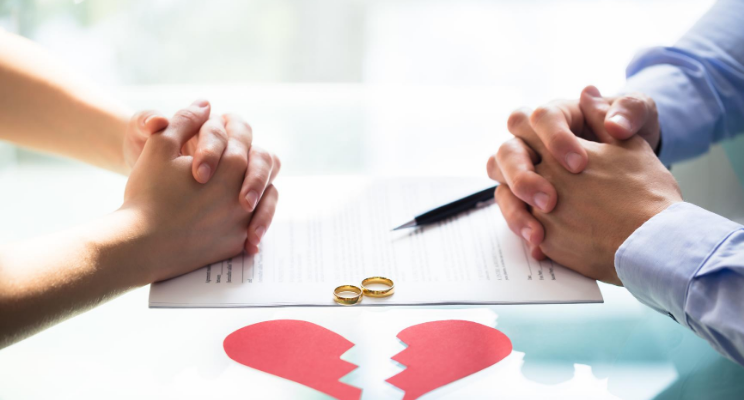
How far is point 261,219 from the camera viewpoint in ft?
2.90

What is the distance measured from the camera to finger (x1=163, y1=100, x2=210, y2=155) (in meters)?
0.90

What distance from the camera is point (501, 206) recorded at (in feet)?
3.09

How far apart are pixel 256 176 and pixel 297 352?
291 mm

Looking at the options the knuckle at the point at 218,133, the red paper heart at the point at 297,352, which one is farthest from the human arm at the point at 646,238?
the knuckle at the point at 218,133

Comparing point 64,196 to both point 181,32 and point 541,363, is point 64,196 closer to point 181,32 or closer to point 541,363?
point 541,363

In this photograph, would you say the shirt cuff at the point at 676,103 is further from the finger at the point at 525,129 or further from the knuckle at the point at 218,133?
the knuckle at the point at 218,133

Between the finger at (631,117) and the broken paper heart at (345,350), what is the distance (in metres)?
0.37

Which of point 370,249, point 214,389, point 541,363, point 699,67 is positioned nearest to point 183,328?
point 214,389

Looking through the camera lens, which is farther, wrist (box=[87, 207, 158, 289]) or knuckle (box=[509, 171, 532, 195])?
knuckle (box=[509, 171, 532, 195])

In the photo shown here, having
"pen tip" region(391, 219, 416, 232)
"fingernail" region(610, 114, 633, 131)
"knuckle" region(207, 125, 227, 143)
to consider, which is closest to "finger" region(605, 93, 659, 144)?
"fingernail" region(610, 114, 633, 131)

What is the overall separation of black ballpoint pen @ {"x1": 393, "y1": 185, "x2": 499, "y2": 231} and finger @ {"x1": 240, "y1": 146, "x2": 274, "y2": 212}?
0.66 ft

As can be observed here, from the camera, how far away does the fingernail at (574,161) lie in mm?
883

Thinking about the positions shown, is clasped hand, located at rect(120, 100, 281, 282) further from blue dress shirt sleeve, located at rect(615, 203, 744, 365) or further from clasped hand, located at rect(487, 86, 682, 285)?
blue dress shirt sleeve, located at rect(615, 203, 744, 365)

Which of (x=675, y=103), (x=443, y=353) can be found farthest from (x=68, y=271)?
(x=675, y=103)
